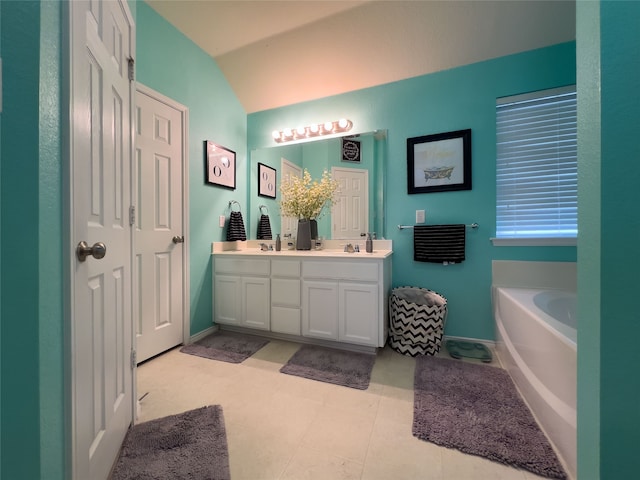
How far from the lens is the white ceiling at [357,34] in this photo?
1.80 m

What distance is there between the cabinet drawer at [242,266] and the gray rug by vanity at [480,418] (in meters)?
1.42

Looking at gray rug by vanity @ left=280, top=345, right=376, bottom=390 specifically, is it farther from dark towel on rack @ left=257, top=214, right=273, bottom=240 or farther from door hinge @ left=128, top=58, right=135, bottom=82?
door hinge @ left=128, top=58, right=135, bottom=82

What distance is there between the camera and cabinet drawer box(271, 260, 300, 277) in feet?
6.91

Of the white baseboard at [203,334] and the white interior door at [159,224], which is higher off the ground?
the white interior door at [159,224]

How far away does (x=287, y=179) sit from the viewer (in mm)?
2625

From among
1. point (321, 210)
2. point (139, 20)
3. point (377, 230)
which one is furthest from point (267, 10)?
point (377, 230)

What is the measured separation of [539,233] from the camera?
6.47ft

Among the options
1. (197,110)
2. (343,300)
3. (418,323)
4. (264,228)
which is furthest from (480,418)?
(197,110)

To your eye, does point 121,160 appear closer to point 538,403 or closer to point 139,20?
point 139,20

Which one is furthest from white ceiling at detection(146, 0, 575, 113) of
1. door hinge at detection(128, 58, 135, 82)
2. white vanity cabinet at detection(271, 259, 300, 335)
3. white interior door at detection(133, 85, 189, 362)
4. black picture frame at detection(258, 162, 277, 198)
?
white vanity cabinet at detection(271, 259, 300, 335)

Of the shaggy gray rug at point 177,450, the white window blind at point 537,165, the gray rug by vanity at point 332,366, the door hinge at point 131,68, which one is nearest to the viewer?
the shaggy gray rug at point 177,450

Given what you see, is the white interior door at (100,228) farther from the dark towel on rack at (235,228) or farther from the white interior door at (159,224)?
the dark towel on rack at (235,228)
